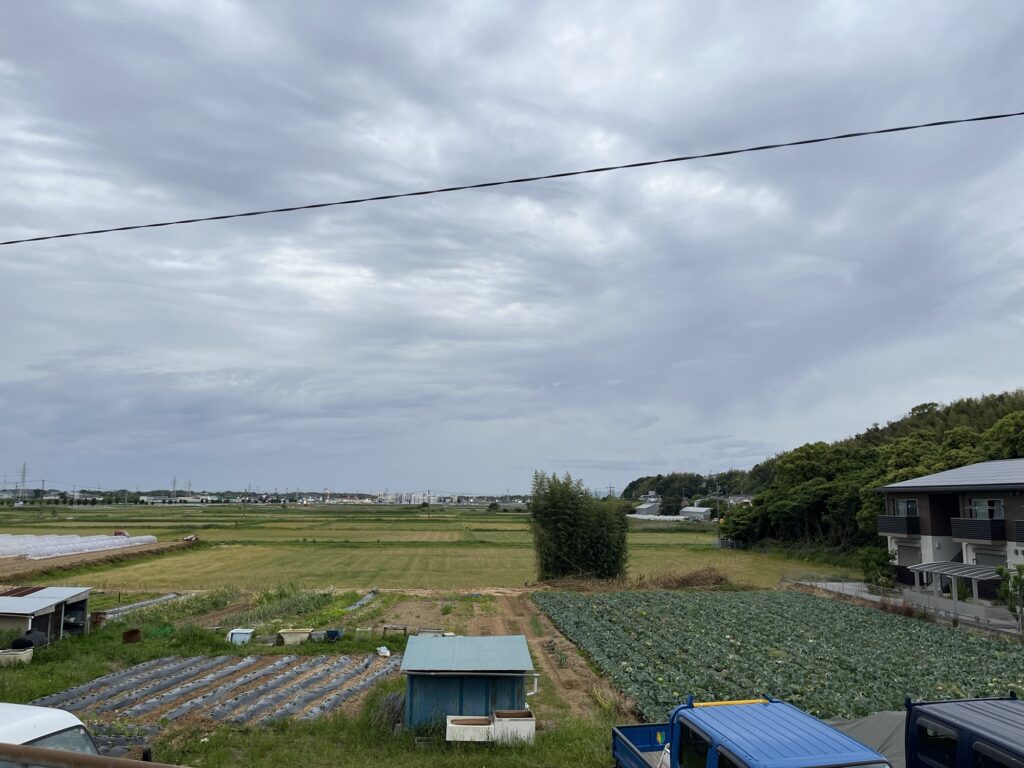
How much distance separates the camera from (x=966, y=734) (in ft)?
24.2

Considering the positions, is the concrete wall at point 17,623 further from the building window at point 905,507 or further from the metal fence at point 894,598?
the building window at point 905,507

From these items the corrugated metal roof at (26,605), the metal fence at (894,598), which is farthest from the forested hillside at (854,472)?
the corrugated metal roof at (26,605)

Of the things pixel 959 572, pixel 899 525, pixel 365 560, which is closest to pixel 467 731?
pixel 959 572

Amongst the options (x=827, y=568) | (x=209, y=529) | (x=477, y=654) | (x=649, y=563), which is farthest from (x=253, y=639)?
(x=209, y=529)

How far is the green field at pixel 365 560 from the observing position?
44125 millimetres

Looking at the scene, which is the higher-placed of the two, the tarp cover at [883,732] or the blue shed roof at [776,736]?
the blue shed roof at [776,736]

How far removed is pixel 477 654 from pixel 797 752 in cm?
889

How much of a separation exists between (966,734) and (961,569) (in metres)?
31.0

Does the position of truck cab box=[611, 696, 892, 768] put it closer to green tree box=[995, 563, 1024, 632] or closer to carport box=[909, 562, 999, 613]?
green tree box=[995, 563, 1024, 632]

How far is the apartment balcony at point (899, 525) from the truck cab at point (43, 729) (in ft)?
135

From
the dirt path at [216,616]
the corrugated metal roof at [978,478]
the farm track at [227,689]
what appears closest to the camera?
the farm track at [227,689]

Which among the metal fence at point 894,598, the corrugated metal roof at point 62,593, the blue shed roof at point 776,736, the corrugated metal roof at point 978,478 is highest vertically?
the corrugated metal roof at point 978,478

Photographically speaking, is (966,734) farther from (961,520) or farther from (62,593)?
(961,520)

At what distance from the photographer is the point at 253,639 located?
23438 mm
